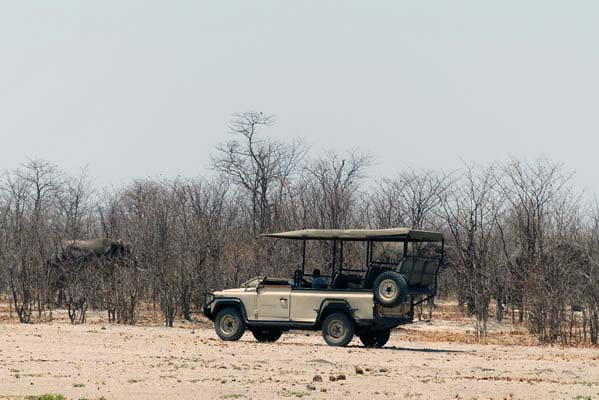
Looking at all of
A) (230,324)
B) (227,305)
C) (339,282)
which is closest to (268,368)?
(339,282)

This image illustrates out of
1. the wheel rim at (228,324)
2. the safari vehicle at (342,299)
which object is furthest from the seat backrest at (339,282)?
the wheel rim at (228,324)

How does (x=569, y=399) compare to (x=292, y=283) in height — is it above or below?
below

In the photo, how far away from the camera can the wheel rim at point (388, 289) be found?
23828mm

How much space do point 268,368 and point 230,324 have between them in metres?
6.63

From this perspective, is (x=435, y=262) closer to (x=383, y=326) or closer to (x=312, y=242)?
(x=383, y=326)

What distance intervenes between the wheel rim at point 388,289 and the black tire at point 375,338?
1970mm

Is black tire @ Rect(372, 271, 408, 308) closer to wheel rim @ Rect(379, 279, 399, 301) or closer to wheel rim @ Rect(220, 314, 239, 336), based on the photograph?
wheel rim @ Rect(379, 279, 399, 301)

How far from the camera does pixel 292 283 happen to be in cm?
2548

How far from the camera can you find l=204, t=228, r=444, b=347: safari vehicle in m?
24.1

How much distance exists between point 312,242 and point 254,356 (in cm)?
1560

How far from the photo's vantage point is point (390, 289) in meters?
23.9

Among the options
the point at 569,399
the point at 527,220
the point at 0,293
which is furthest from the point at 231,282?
the point at 569,399

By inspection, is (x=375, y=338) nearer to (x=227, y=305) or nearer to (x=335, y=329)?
(x=335, y=329)

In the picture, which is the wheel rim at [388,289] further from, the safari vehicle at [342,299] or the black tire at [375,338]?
the black tire at [375,338]
